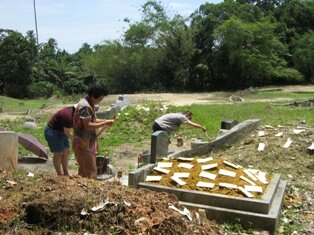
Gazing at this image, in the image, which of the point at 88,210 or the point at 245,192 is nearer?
the point at 88,210

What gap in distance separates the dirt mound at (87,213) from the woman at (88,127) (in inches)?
43.6

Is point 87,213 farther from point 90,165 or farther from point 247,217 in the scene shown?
point 247,217

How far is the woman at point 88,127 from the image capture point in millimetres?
6305

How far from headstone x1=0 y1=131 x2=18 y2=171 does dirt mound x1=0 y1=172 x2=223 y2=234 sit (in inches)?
91.5

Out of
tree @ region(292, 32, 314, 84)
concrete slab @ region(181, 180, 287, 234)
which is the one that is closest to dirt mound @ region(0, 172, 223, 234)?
concrete slab @ region(181, 180, 287, 234)

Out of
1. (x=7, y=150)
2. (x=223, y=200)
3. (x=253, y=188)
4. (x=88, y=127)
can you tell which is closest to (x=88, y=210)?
(x=88, y=127)

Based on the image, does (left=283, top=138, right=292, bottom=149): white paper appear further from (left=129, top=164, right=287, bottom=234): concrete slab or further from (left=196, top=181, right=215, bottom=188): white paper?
(left=196, top=181, right=215, bottom=188): white paper

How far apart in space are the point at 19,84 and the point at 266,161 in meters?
40.0

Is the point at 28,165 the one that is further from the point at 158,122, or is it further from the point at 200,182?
the point at 200,182

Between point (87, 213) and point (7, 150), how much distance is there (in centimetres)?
342

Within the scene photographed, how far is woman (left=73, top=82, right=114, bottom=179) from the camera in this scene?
20.7 ft

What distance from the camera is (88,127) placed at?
6324 mm

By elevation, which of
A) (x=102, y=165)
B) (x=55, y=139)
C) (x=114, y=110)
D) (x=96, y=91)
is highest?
(x=96, y=91)

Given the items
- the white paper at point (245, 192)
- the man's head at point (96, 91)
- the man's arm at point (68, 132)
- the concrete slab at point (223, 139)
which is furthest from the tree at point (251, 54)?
the man's head at point (96, 91)
